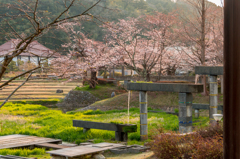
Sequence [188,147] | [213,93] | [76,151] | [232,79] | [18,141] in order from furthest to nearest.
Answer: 1. [213,93]
2. [18,141]
3. [76,151]
4. [188,147]
5. [232,79]

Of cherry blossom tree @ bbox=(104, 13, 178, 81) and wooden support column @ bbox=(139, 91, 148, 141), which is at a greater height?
cherry blossom tree @ bbox=(104, 13, 178, 81)

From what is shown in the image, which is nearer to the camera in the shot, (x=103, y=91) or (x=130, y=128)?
(x=130, y=128)

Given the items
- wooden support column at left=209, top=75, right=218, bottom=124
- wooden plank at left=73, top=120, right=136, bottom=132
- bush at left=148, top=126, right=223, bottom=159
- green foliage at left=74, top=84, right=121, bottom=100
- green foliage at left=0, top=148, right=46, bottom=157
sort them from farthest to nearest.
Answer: green foliage at left=74, top=84, right=121, bottom=100
wooden support column at left=209, top=75, right=218, bottom=124
wooden plank at left=73, top=120, right=136, bottom=132
green foliage at left=0, top=148, right=46, bottom=157
bush at left=148, top=126, right=223, bottom=159

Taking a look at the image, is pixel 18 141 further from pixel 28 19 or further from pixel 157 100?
pixel 157 100

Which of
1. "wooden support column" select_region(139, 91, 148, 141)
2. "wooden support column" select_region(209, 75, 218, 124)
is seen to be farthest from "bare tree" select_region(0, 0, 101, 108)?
"wooden support column" select_region(209, 75, 218, 124)

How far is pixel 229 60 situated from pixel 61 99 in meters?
26.3

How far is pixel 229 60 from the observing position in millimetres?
1874

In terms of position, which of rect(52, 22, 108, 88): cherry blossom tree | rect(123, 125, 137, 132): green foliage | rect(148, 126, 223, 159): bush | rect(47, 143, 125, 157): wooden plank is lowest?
rect(47, 143, 125, 157): wooden plank

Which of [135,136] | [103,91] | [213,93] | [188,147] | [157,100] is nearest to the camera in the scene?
[188,147]

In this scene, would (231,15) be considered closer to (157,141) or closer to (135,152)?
(157,141)

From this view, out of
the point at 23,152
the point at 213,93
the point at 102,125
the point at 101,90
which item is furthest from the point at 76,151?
the point at 101,90

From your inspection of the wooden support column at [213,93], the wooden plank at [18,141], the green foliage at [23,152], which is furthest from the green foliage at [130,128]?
the wooden support column at [213,93]

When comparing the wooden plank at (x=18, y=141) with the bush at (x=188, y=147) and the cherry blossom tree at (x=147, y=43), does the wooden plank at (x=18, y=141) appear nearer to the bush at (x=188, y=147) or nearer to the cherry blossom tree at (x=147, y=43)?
the bush at (x=188, y=147)

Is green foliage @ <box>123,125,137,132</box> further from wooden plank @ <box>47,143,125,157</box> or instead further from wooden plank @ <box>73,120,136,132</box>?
wooden plank @ <box>47,143,125,157</box>
